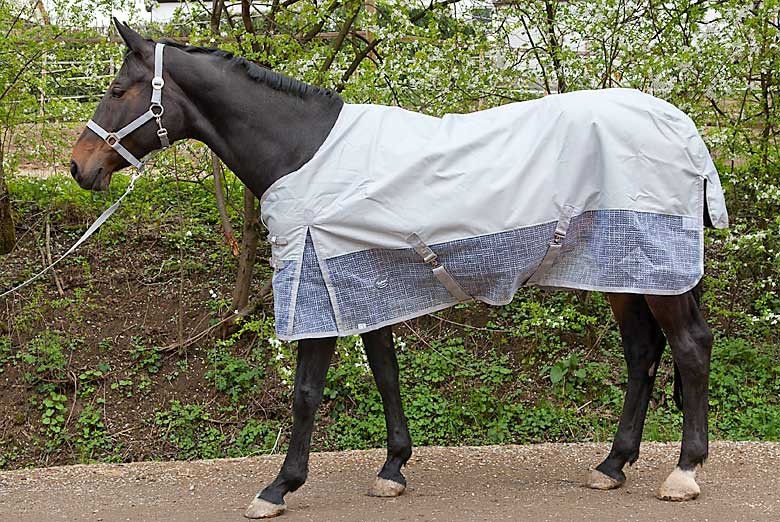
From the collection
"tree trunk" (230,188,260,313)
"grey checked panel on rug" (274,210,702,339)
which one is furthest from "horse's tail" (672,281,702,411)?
"tree trunk" (230,188,260,313)

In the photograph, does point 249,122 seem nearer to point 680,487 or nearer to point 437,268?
point 437,268

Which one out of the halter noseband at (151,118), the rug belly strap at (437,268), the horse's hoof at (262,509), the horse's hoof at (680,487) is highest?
the halter noseband at (151,118)

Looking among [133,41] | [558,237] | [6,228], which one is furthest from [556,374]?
[6,228]

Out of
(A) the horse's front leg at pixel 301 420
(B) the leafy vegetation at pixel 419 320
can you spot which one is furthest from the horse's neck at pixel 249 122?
(B) the leafy vegetation at pixel 419 320

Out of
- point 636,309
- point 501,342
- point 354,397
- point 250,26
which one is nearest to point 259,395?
point 354,397

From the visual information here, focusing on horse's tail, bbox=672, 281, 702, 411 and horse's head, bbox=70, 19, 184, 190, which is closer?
horse's head, bbox=70, 19, 184, 190

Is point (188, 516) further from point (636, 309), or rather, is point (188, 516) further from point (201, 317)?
point (201, 317)

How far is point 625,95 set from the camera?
415 centimetres

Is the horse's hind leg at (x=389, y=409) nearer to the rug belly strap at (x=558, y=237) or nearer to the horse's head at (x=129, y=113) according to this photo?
the rug belly strap at (x=558, y=237)

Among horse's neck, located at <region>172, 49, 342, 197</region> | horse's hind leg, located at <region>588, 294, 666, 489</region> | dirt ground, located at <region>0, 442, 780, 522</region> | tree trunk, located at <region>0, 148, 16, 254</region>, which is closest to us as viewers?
horse's neck, located at <region>172, 49, 342, 197</region>

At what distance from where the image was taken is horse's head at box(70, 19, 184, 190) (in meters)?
3.89

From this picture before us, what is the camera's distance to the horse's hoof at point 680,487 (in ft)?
13.6

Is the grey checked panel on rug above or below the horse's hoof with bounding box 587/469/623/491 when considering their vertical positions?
above

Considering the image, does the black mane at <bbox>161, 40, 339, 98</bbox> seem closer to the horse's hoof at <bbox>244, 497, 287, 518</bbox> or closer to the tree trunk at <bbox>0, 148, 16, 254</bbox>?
the horse's hoof at <bbox>244, 497, 287, 518</bbox>
